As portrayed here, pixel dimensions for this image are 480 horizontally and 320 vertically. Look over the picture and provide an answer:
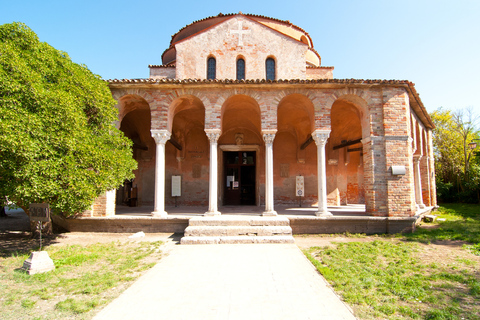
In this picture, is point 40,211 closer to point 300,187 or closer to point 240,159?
point 240,159

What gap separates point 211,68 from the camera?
13.3 m

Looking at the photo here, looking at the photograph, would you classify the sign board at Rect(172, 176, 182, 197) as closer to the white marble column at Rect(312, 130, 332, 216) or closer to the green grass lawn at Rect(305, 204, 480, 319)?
the white marble column at Rect(312, 130, 332, 216)

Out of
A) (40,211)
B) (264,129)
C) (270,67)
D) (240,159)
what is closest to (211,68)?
(270,67)

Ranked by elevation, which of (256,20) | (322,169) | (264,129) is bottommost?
(322,169)

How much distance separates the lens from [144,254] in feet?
21.0

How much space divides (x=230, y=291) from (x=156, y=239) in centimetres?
466

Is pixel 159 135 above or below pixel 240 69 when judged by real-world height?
below

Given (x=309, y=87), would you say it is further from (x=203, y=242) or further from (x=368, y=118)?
(x=203, y=242)

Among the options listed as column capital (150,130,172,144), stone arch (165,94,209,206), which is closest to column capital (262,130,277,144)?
column capital (150,130,172,144)

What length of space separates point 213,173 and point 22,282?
5852 millimetres

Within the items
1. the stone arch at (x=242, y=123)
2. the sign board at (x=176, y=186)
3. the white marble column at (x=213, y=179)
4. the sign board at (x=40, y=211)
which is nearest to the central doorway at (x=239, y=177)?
the stone arch at (x=242, y=123)

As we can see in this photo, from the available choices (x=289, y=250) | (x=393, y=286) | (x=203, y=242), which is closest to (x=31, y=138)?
(x=203, y=242)

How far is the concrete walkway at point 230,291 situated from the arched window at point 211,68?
9.79 m

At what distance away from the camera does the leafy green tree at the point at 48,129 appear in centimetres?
546
